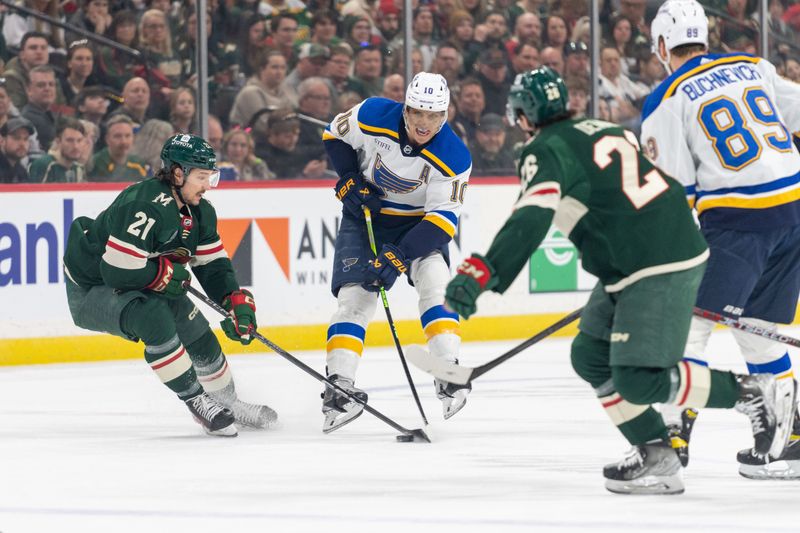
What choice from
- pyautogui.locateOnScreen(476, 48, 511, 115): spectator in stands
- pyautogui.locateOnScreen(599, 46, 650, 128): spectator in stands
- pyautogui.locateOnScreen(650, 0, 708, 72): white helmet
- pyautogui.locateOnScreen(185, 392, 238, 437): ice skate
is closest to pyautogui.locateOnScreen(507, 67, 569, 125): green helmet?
pyautogui.locateOnScreen(650, 0, 708, 72): white helmet

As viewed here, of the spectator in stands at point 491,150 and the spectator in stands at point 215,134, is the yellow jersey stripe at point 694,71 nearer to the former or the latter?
the spectator in stands at point 215,134

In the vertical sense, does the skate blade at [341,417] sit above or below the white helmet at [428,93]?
below

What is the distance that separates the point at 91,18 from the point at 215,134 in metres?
0.85

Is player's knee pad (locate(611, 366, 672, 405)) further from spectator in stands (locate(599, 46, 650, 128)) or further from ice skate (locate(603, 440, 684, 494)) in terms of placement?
spectator in stands (locate(599, 46, 650, 128))

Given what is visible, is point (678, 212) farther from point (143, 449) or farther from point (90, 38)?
point (90, 38)

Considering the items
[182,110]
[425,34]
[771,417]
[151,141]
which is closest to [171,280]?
[771,417]

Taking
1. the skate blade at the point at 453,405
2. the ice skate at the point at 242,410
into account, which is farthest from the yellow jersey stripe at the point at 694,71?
the ice skate at the point at 242,410

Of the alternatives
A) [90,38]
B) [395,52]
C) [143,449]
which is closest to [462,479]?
[143,449]

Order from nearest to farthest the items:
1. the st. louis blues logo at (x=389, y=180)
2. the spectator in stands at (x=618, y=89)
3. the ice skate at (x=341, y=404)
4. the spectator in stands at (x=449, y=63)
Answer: the ice skate at (x=341, y=404)
the st. louis blues logo at (x=389, y=180)
the spectator in stands at (x=449, y=63)
the spectator in stands at (x=618, y=89)

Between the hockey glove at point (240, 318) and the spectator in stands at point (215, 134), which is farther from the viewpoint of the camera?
the spectator in stands at point (215, 134)

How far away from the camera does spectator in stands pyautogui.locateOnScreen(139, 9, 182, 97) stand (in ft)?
25.3

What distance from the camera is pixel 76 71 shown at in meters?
7.49

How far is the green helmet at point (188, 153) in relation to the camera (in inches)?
199

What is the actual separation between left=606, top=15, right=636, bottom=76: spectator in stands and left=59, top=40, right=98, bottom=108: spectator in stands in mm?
3254
